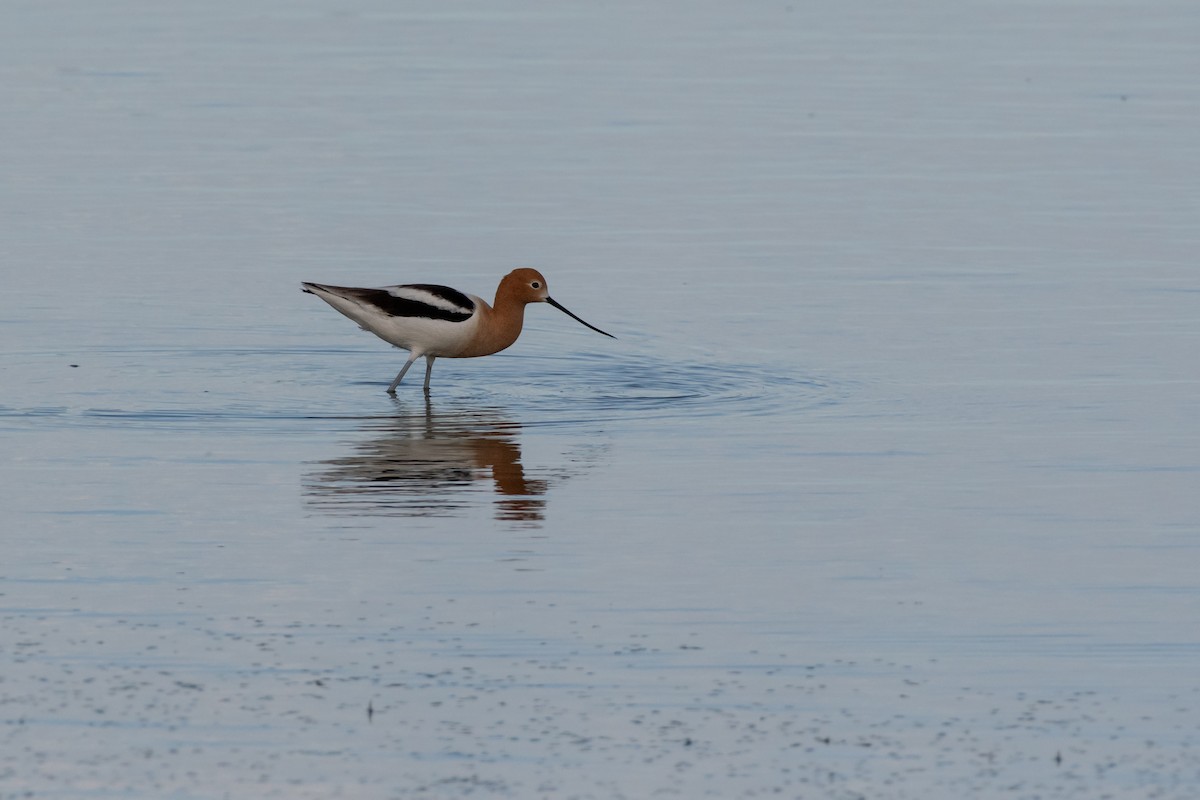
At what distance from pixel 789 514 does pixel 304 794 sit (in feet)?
14.8

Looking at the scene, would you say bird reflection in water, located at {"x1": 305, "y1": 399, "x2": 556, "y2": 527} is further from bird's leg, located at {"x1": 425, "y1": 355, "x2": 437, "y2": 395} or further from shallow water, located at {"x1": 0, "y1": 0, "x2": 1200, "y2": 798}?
bird's leg, located at {"x1": 425, "y1": 355, "x2": 437, "y2": 395}

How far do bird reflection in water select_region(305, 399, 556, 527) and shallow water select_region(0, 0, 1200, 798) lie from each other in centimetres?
5

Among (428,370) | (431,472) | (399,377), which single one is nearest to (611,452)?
(431,472)

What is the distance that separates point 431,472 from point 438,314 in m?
3.32

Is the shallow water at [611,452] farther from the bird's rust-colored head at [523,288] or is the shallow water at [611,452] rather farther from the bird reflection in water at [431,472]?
the bird's rust-colored head at [523,288]

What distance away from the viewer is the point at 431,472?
12.6m

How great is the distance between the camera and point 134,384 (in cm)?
1526

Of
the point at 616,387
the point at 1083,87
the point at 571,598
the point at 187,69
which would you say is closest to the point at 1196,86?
the point at 1083,87

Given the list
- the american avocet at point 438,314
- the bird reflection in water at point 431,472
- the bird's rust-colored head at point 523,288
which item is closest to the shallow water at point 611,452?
the bird reflection in water at point 431,472

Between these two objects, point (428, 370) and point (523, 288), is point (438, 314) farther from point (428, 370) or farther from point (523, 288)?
point (523, 288)

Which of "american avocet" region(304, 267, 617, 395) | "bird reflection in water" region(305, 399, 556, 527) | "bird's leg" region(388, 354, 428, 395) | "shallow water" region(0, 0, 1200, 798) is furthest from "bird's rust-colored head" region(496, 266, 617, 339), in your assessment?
"bird reflection in water" region(305, 399, 556, 527)

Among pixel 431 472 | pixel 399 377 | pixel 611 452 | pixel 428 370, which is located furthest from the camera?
pixel 428 370

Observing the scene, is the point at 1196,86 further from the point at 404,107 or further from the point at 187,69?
the point at 187,69

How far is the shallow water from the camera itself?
7930 mm
